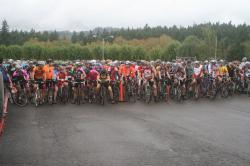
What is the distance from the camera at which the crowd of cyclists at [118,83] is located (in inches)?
725

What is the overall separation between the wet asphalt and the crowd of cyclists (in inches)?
60.1

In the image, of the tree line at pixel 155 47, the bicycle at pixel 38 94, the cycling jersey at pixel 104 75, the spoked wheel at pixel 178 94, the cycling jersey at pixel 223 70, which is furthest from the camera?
the tree line at pixel 155 47

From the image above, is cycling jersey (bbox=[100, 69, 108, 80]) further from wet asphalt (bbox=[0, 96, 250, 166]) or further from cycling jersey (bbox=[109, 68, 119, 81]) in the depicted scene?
wet asphalt (bbox=[0, 96, 250, 166])

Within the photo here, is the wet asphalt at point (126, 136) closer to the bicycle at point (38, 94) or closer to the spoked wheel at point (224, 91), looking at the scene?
the bicycle at point (38, 94)

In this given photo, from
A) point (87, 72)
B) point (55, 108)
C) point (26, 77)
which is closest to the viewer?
point (55, 108)

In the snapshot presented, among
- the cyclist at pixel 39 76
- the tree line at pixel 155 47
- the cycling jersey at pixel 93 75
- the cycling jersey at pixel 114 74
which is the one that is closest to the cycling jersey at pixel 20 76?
the cyclist at pixel 39 76

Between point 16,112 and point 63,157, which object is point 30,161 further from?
point 16,112

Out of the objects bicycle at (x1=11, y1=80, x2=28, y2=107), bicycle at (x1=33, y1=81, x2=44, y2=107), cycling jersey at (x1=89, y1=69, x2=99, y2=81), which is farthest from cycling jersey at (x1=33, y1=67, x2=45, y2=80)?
cycling jersey at (x1=89, y1=69, x2=99, y2=81)

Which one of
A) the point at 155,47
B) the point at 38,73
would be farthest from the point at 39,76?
the point at 155,47

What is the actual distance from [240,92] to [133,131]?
13.5 metres

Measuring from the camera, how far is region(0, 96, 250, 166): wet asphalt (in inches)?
316

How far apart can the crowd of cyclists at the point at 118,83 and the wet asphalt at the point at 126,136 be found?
1527 millimetres

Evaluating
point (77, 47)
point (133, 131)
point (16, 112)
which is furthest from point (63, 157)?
point (77, 47)

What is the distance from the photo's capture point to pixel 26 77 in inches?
730
